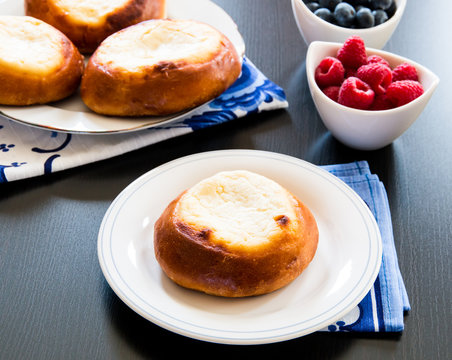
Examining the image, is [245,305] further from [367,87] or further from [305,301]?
[367,87]

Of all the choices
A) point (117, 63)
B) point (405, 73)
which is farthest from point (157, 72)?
point (405, 73)

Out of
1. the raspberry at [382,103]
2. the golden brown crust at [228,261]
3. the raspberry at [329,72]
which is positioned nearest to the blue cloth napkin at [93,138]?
the raspberry at [329,72]

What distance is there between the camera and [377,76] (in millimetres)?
993

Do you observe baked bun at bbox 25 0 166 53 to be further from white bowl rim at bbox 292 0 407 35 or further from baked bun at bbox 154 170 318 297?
baked bun at bbox 154 170 318 297

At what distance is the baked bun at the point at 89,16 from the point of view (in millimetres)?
1203

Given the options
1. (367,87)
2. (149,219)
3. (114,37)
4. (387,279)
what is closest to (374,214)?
(387,279)

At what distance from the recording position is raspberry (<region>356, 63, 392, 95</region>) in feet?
3.26

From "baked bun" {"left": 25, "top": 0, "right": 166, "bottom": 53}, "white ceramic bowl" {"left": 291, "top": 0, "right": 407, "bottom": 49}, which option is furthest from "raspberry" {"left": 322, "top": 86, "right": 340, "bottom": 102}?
"baked bun" {"left": 25, "top": 0, "right": 166, "bottom": 53}

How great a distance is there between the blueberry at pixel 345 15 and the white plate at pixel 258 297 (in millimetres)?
455

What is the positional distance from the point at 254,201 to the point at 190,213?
96 millimetres

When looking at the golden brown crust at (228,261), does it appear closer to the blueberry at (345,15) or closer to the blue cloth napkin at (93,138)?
the blue cloth napkin at (93,138)

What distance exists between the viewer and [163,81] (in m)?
1.02

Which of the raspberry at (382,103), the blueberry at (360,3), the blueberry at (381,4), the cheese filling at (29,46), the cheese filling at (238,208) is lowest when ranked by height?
the cheese filling at (29,46)

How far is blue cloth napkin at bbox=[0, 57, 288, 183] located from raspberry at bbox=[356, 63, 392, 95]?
8.3 inches
